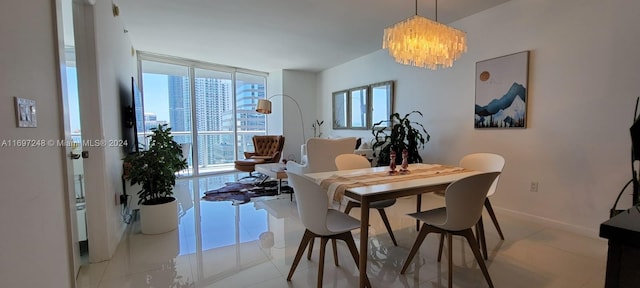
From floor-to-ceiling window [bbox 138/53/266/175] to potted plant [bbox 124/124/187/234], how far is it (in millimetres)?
2532

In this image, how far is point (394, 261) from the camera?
2.30 m

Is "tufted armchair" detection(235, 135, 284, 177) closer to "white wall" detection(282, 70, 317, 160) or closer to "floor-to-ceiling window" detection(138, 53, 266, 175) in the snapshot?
"white wall" detection(282, 70, 317, 160)

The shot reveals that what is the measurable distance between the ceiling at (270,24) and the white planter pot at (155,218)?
222 centimetres

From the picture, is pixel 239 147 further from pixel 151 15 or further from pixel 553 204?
pixel 553 204

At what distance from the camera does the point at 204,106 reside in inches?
249

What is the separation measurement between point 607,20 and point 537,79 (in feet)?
2.24

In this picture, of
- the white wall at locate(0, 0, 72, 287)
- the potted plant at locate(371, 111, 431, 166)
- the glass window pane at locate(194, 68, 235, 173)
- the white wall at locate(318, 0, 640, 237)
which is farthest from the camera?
the glass window pane at locate(194, 68, 235, 173)

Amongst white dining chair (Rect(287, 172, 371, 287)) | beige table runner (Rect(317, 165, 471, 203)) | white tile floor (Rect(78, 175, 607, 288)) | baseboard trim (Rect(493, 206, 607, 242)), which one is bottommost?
white tile floor (Rect(78, 175, 607, 288))

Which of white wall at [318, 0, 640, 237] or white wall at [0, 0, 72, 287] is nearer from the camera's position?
white wall at [0, 0, 72, 287]

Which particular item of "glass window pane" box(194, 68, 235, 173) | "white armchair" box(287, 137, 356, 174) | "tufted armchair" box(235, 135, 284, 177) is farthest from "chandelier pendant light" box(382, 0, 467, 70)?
"glass window pane" box(194, 68, 235, 173)

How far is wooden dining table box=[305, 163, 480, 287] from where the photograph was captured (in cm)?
176

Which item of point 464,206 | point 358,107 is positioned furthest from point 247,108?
point 464,206

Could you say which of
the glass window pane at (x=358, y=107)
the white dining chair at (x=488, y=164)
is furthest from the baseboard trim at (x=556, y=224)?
the glass window pane at (x=358, y=107)

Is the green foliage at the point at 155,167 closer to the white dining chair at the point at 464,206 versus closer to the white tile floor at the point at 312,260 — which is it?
the white tile floor at the point at 312,260
